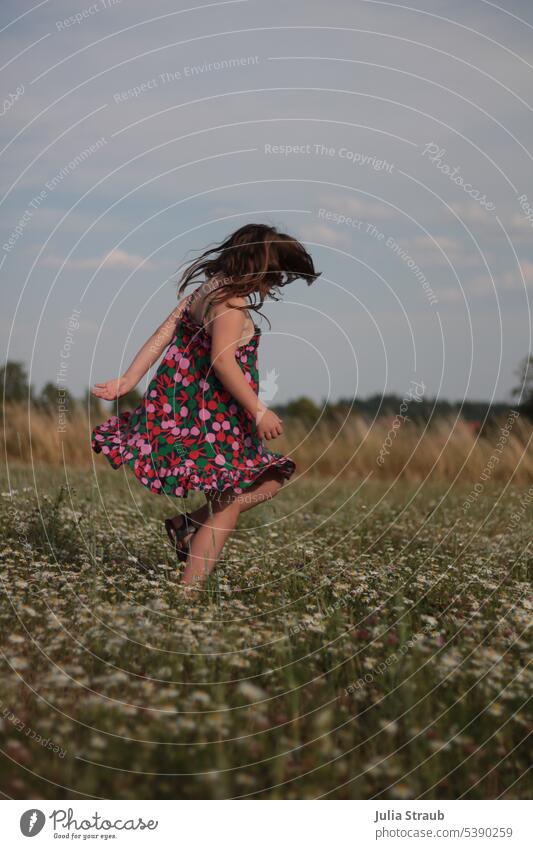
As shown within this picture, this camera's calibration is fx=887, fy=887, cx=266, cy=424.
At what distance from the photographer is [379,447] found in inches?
546

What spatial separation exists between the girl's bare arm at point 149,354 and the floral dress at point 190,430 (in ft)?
0.14

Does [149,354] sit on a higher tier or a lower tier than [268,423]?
higher

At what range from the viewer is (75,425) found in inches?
523

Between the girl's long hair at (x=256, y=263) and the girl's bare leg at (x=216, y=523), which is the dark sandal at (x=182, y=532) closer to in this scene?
the girl's bare leg at (x=216, y=523)

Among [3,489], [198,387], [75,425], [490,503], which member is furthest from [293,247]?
[75,425]

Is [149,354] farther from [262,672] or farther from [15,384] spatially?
[15,384]

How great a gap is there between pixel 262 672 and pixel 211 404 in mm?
1739

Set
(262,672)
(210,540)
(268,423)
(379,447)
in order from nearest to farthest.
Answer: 1. (262,672)
2. (268,423)
3. (210,540)
4. (379,447)

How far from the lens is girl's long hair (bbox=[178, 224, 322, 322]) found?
4754 mm

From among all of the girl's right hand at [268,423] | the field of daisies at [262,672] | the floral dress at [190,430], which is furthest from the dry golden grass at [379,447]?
the girl's right hand at [268,423]

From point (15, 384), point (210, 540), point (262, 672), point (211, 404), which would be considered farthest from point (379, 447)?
point (262, 672)

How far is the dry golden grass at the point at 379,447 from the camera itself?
1256 centimetres

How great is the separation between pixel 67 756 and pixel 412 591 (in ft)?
8.17
